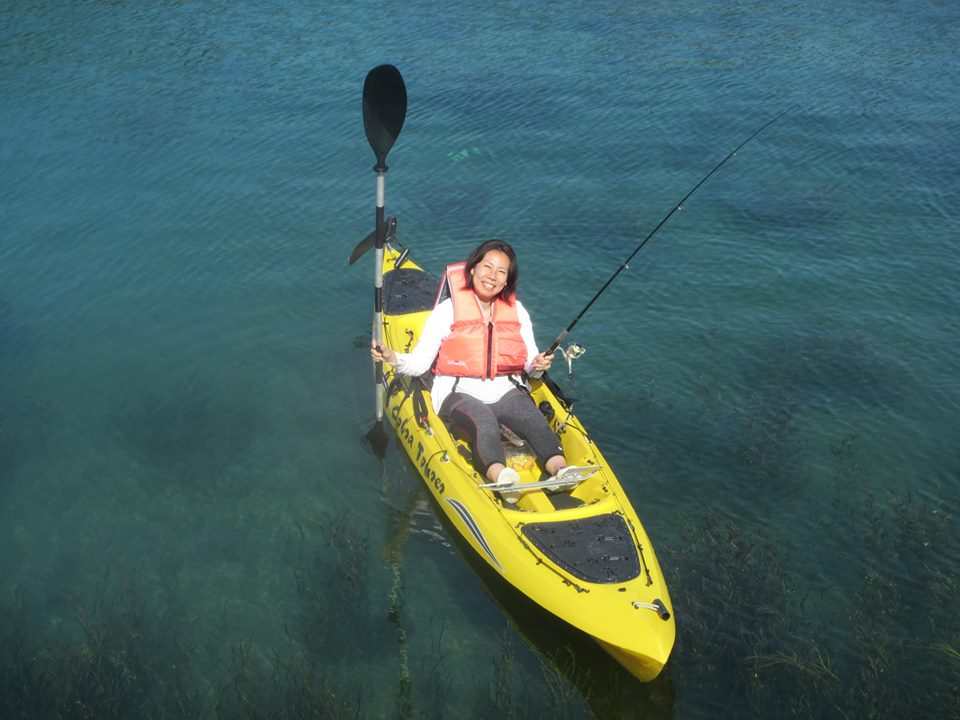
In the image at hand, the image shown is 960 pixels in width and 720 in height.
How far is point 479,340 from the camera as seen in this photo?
8.65 metres

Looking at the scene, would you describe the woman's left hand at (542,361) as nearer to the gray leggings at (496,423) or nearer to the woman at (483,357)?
the woman at (483,357)

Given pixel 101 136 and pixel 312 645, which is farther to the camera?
pixel 101 136

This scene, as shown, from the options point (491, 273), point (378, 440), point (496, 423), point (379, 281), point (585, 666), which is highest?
point (491, 273)

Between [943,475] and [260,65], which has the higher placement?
[260,65]

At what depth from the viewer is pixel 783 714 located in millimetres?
7031

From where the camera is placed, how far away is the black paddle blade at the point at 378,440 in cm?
995

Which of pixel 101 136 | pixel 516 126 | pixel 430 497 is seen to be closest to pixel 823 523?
pixel 430 497

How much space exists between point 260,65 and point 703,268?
12.8 metres

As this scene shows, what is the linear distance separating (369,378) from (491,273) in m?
3.43

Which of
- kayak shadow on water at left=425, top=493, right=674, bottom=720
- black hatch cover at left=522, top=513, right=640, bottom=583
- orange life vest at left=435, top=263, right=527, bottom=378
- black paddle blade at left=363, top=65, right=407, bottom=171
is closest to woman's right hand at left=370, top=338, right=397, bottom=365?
orange life vest at left=435, top=263, right=527, bottom=378

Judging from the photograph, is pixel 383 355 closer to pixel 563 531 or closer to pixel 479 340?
pixel 479 340

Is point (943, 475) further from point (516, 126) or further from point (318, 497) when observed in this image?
point (516, 126)

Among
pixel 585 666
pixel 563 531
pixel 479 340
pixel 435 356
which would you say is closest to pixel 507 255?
pixel 479 340

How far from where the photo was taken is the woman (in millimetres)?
8453
